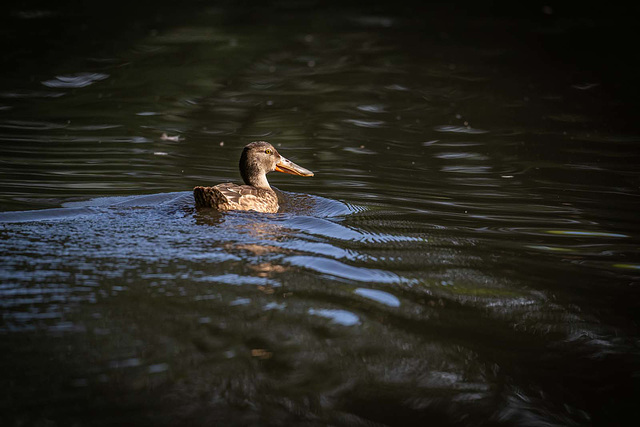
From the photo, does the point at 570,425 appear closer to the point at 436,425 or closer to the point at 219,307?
the point at 436,425

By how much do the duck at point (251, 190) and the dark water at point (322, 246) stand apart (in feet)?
0.60

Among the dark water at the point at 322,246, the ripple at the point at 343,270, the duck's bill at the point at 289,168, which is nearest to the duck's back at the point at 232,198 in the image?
the dark water at the point at 322,246

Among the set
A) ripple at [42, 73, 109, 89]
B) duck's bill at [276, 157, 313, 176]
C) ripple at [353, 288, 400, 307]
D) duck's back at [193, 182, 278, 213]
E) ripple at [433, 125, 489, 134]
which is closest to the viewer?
ripple at [353, 288, 400, 307]

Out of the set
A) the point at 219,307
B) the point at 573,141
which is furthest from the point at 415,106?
the point at 219,307

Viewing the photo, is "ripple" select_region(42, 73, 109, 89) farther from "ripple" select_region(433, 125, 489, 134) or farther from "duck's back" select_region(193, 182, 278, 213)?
"duck's back" select_region(193, 182, 278, 213)

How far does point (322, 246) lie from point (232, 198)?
4.48ft

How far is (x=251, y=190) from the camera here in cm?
680

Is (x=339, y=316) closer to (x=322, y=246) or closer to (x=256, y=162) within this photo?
(x=322, y=246)

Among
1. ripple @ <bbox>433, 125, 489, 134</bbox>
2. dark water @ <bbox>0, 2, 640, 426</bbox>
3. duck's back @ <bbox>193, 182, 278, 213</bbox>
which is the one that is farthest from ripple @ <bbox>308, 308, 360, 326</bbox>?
ripple @ <bbox>433, 125, 489, 134</bbox>

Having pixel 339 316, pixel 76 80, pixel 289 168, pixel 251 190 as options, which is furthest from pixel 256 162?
pixel 76 80

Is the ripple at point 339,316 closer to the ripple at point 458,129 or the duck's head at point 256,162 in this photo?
the duck's head at point 256,162

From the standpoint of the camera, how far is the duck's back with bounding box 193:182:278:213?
638cm

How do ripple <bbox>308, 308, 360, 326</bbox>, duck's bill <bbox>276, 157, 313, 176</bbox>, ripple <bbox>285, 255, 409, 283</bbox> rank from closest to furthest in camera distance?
ripple <bbox>308, 308, 360, 326</bbox> < ripple <bbox>285, 255, 409, 283</bbox> < duck's bill <bbox>276, 157, 313, 176</bbox>

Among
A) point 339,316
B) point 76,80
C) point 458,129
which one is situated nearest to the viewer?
point 339,316
